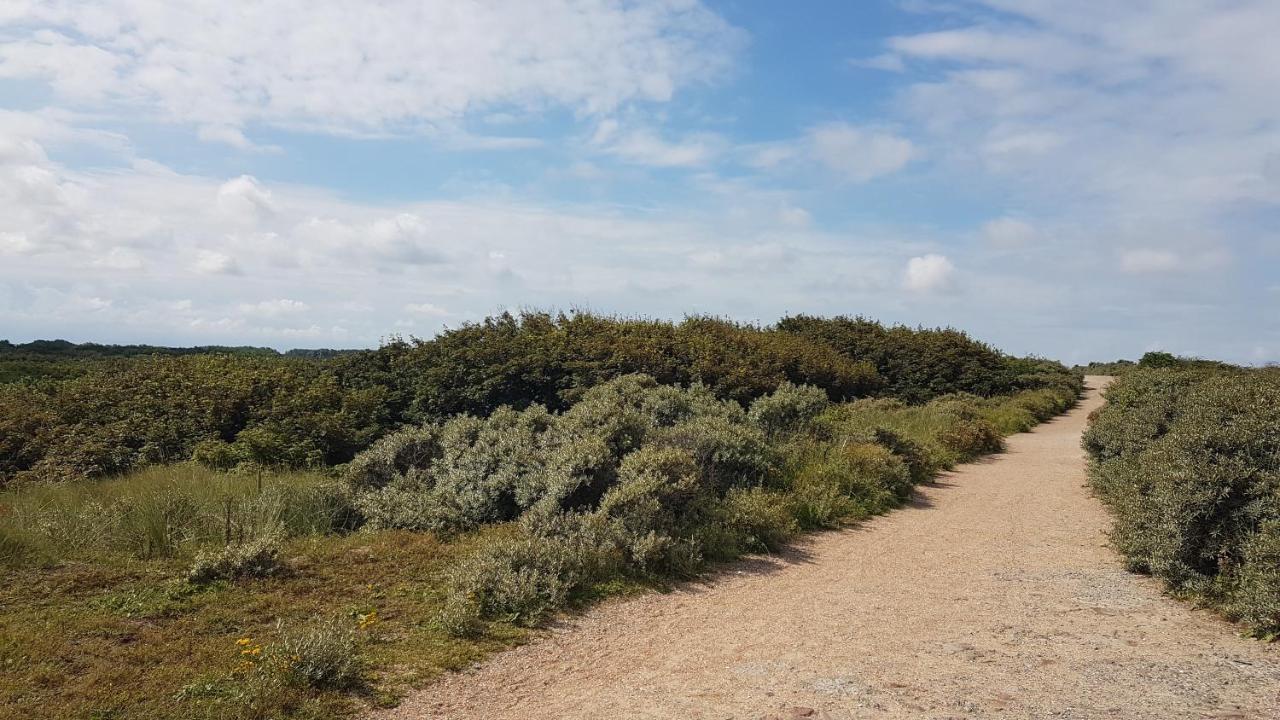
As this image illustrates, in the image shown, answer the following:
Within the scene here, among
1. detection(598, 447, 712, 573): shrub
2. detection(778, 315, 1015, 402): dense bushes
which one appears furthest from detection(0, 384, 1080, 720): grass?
detection(778, 315, 1015, 402): dense bushes

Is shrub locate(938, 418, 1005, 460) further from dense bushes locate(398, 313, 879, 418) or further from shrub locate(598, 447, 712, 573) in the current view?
shrub locate(598, 447, 712, 573)

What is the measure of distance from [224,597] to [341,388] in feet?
26.7

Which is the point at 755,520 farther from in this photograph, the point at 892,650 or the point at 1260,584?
the point at 1260,584

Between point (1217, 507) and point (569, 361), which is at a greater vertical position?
point (569, 361)

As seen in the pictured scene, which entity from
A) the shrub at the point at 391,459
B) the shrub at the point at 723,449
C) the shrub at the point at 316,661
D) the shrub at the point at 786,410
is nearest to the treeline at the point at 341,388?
the shrub at the point at 786,410

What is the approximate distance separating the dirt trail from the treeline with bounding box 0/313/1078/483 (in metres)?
5.96

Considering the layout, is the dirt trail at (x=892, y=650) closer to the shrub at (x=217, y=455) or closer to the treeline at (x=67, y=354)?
the shrub at (x=217, y=455)

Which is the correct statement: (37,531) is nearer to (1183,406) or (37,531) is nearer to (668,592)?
(668,592)

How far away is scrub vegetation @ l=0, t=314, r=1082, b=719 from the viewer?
522 cm

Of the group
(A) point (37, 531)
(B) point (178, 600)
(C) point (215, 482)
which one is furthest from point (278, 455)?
(B) point (178, 600)

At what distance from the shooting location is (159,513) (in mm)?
7812

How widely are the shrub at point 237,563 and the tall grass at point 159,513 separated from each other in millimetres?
895

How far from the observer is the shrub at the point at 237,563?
21.5 ft

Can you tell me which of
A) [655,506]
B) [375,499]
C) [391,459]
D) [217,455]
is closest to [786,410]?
[655,506]
